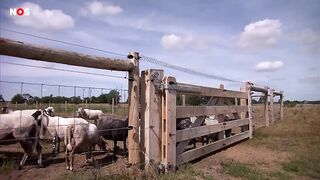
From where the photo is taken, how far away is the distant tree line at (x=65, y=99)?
17.4 feet

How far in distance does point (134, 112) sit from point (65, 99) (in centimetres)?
127

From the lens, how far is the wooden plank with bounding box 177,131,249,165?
7.44 meters

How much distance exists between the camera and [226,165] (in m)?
7.89

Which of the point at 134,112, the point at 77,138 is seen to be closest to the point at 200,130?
the point at 134,112

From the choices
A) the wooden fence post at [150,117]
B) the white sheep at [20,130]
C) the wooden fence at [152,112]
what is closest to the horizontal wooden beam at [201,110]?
the wooden fence at [152,112]

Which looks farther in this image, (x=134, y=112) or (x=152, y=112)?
(x=152, y=112)

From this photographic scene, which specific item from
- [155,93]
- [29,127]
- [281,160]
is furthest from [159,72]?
[281,160]

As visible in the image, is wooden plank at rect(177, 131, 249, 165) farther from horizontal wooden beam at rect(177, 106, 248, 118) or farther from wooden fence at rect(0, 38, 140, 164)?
wooden fence at rect(0, 38, 140, 164)

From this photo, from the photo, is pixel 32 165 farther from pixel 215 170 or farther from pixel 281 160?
pixel 281 160

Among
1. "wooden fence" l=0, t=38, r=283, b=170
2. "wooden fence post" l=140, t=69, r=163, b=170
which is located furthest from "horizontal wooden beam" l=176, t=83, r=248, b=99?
"wooden fence post" l=140, t=69, r=163, b=170

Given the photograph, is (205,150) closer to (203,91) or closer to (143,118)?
(203,91)

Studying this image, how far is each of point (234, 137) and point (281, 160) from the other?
2.52m

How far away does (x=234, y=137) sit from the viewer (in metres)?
11.2

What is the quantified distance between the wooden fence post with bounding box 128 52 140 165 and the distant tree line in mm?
433
